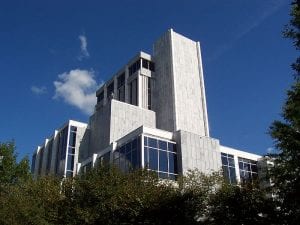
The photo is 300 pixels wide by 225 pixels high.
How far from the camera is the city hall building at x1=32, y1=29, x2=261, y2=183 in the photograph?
2069 inches

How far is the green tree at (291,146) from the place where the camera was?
1842 centimetres

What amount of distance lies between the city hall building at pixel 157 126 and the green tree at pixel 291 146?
30970 millimetres

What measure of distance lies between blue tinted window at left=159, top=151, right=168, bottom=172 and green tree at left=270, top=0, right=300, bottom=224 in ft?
98.6

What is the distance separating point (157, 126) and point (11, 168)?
30594 millimetres

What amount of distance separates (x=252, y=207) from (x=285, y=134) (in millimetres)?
6201

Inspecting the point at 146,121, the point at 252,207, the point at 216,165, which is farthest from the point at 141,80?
the point at 252,207

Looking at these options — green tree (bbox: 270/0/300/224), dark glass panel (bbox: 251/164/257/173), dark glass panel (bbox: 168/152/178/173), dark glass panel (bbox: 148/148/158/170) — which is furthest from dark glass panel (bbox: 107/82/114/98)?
green tree (bbox: 270/0/300/224)

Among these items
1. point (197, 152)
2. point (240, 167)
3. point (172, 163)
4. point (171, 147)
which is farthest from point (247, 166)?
point (172, 163)

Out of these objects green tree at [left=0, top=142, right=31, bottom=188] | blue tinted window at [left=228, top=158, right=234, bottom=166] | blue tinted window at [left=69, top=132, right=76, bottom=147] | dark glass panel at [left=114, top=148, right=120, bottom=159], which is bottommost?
green tree at [left=0, top=142, right=31, bottom=188]

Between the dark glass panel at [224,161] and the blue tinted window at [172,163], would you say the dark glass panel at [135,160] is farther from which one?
the dark glass panel at [224,161]

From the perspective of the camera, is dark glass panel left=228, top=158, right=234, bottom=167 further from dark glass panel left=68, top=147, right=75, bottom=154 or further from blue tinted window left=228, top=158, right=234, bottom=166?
dark glass panel left=68, top=147, right=75, bottom=154

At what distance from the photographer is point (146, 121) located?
6812cm

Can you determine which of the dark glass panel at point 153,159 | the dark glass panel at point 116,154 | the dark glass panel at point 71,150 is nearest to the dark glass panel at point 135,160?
the dark glass panel at point 153,159

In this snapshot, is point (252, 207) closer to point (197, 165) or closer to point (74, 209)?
point (74, 209)
